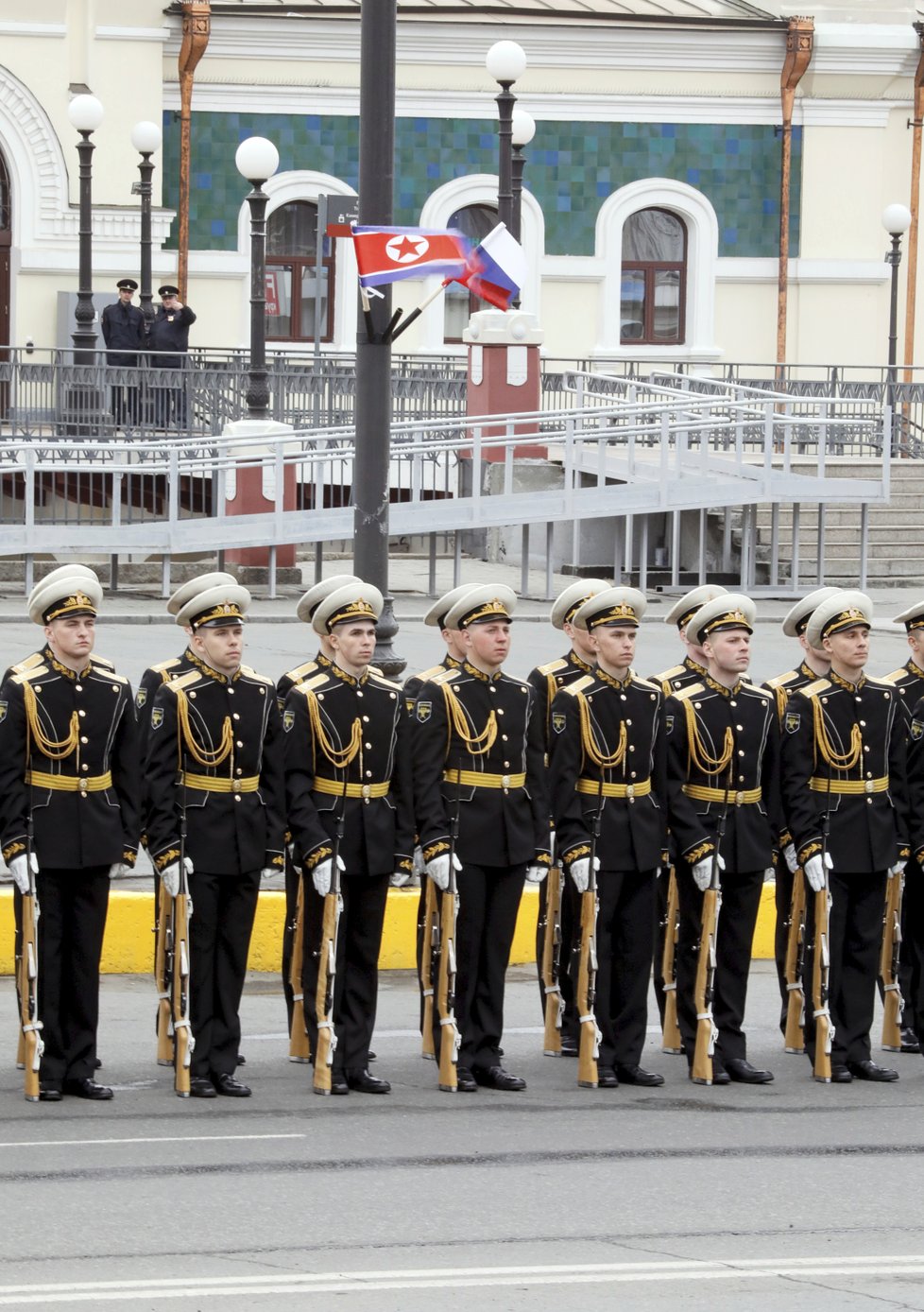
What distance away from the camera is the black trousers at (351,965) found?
31.6ft

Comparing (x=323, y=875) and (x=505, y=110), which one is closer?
(x=323, y=875)

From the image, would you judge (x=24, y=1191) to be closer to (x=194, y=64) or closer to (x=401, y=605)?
(x=401, y=605)

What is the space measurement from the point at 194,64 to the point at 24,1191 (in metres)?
29.3

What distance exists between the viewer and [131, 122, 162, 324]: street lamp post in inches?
1253

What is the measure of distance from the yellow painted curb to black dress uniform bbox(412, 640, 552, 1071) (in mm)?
2308

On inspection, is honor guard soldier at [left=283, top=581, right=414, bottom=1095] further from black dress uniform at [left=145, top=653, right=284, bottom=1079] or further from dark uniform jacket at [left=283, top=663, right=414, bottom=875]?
black dress uniform at [left=145, top=653, right=284, bottom=1079]

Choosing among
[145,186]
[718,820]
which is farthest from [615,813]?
[145,186]

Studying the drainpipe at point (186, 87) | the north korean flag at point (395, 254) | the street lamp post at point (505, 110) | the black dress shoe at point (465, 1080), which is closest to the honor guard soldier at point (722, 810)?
the black dress shoe at point (465, 1080)

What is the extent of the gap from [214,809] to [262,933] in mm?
2732

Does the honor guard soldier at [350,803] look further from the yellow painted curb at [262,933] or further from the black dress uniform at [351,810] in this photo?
the yellow painted curb at [262,933]

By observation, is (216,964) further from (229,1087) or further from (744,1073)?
(744,1073)

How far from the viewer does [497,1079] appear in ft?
31.8

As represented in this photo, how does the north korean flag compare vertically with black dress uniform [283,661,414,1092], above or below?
above

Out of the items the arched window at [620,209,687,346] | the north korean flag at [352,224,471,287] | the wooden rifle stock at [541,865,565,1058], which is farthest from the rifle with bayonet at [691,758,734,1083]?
the arched window at [620,209,687,346]
